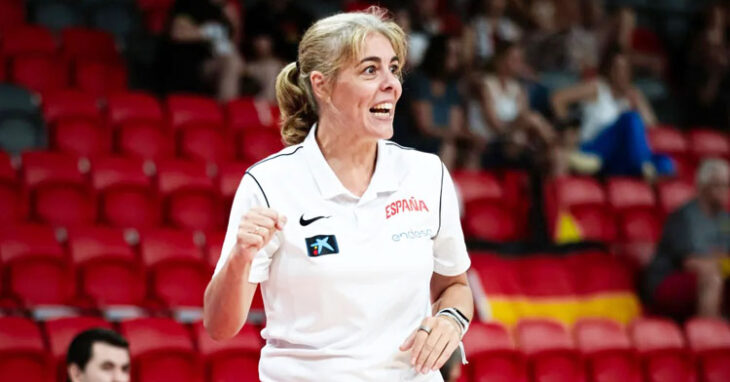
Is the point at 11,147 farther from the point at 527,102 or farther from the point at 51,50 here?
the point at 527,102

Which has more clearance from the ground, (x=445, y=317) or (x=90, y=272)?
(x=445, y=317)

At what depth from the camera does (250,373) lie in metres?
5.03

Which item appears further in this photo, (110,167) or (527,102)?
(527,102)

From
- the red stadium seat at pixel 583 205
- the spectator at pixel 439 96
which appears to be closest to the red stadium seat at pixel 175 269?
the spectator at pixel 439 96

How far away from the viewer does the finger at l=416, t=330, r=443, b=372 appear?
2359 millimetres

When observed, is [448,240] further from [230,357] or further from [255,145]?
[255,145]

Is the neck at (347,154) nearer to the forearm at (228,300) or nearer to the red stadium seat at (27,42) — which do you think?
the forearm at (228,300)

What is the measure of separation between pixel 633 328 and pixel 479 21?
373cm

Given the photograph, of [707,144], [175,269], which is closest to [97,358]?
[175,269]

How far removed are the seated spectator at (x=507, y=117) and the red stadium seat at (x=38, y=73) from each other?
117 inches

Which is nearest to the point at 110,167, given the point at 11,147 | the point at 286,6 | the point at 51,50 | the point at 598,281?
the point at 11,147

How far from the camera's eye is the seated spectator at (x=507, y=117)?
305 inches

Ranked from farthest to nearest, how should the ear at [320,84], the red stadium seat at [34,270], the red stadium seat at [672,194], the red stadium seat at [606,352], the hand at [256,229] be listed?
the red stadium seat at [672,194] < the red stadium seat at [606,352] < the red stadium seat at [34,270] < the ear at [320,84] < the hand at [256,229]

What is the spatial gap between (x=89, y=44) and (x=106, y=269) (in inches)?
113
